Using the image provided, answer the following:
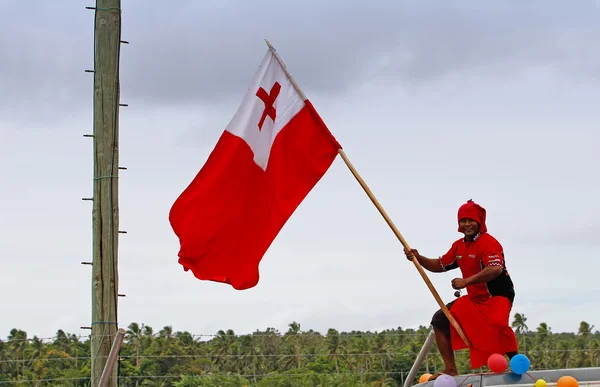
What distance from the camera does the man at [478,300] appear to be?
7867 mm

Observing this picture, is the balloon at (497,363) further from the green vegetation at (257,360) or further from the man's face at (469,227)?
the green vegetation at (257,360)

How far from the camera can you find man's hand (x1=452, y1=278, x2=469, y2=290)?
26.0 ft

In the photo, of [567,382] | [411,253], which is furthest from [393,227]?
[567,382]

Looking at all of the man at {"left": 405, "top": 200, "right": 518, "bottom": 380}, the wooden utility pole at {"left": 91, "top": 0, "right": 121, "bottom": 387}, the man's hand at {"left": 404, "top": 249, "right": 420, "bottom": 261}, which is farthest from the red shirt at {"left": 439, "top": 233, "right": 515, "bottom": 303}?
the wooden utility pole at {"left": 91, "top": 0, "right": 121, "bottom": 387}

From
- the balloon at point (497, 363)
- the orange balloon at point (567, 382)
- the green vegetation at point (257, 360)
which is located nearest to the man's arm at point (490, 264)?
the balloon at point (497, 363)

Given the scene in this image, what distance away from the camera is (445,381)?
7.46 meters

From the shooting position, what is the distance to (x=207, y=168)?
9328mm

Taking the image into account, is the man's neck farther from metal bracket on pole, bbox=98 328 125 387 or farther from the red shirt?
metal bracket on pole, bbox=98 328 125 387

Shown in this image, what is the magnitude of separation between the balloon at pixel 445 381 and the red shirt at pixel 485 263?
795 millimetres

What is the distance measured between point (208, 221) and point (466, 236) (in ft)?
7.14

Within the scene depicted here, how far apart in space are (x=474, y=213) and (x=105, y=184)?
12.0 ft

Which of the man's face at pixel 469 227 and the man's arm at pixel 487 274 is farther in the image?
the man's face at pixel 469 227

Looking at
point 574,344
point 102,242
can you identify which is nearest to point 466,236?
point 102,242

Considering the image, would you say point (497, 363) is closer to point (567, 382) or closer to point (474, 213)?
point (567, 382)
